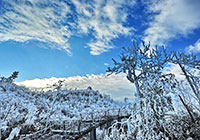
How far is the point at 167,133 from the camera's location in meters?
2.50

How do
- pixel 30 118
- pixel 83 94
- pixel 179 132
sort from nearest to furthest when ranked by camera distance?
pixel 179 132 → pixel 30 118 → pixel 83 94

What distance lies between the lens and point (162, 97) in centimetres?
272

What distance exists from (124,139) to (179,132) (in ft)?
3.64

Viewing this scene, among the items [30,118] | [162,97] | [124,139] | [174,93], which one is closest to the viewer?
[124,139]

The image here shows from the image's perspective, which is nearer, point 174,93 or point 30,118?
point 174,93

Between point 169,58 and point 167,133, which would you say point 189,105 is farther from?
point 169,58

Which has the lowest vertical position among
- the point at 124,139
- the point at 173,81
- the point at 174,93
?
the point at 124,139

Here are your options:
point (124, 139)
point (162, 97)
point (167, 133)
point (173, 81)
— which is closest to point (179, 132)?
point (167, 133)

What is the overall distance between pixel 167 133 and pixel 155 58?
25.6ft

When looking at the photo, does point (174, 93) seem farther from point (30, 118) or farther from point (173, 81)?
point (30, 118)

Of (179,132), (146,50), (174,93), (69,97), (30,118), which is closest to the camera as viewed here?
(179,132)

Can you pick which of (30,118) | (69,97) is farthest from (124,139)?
(69,97)

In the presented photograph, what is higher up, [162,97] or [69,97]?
[69,97]

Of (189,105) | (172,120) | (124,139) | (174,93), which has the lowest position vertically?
(124,139)
